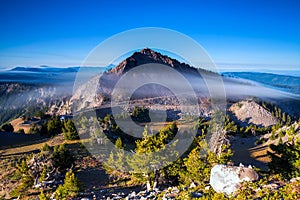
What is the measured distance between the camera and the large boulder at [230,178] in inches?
733

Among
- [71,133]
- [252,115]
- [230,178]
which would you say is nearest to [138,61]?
[252,115]

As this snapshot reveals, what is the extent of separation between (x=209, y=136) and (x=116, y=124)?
1962 cm

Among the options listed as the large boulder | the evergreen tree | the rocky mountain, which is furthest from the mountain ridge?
the large boulder

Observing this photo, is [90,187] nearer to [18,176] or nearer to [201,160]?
[18,176]

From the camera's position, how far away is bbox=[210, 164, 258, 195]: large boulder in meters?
18.6

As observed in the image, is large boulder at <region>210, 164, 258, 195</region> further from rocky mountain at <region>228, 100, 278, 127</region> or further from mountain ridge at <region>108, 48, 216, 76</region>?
mountain ridge at <region>108, 48, 216, 76</region>

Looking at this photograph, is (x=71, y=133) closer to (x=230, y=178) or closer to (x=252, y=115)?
(x=230, y=178)

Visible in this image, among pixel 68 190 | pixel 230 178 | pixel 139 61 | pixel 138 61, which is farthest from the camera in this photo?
pixel 139 61

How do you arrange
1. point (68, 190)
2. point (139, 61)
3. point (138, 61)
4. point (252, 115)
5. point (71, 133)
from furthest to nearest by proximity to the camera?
point (139, 61)
point (138, 61)
point (252, 115)
point (71, 133)
point (68, 190)

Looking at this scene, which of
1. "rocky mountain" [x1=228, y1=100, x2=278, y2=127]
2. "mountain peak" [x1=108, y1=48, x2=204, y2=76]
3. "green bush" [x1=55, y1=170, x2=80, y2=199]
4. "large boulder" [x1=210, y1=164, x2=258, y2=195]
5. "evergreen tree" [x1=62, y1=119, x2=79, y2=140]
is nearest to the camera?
"large boulder" [x1=210, y1=164, x2=258, y2=195]

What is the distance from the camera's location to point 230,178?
1888 cm

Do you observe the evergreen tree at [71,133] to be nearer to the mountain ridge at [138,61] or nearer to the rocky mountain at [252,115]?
the rocky mountain at [252,115]

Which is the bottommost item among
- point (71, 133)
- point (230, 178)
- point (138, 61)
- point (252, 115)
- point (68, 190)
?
point (252, 115)

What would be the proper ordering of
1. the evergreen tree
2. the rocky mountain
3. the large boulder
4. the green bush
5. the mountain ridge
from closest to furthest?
the large boulder, the green bush, the evergreen tree, the rocky mountain, the mountain ridge
